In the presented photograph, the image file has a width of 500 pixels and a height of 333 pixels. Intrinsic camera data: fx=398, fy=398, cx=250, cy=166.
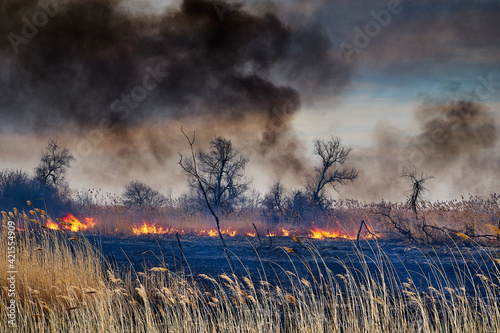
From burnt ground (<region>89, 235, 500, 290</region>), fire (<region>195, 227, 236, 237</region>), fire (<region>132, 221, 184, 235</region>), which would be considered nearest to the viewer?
burnt ground (<region>89, 235, 500, 290</region>)

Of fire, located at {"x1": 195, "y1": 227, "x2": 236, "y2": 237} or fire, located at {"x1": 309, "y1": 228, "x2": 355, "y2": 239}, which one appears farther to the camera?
fire, located at {"x1": 195, "y1": 227, "x2": 236, "y2": 237}

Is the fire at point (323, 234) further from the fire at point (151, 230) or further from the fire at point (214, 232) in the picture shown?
the fire at point (151, 230)

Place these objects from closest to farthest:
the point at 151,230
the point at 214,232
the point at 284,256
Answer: the point at 284,256 < the point at 214,232 < the point at 151,230

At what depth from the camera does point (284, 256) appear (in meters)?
11.6

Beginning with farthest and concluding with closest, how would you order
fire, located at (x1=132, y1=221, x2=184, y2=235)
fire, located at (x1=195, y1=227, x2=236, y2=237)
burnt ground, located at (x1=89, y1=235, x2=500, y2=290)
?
1. fire, located at (x1=132, y1=221, x2=184, y2=235)
2. fire, located at (x1=195, y1=227, x2=236, y2=237)
3. burnt ground, located at (x1=89, y1=235, x2=500, y2=290)

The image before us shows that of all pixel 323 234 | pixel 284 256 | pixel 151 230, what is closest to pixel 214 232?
pixel 151 230

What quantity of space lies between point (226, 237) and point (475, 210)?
9.39 metres

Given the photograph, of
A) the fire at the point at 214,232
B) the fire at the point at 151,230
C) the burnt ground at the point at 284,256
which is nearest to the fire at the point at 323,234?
the burnt ground at the point at 284,256

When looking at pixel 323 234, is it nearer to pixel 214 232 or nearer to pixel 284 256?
pixel 214 232

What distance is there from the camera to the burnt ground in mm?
9656

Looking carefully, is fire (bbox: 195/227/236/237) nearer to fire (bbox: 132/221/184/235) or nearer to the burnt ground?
the burnt ground

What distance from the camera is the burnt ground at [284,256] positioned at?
31.7 feet

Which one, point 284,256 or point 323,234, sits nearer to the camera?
point 284,256

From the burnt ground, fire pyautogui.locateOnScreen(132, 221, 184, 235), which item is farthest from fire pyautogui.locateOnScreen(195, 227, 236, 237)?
fire pyautogui.locateOnScreen(132, 221, 184, 235)
